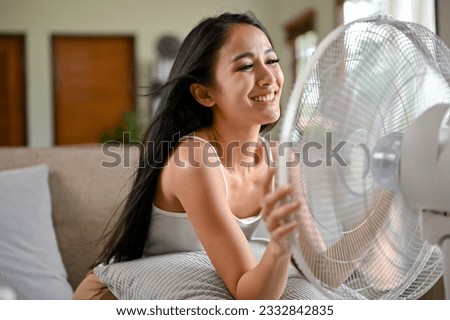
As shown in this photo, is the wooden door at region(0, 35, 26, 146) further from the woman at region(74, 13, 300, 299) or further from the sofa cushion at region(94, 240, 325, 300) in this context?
the sofa cushion at region(94, 240, 325, 300)

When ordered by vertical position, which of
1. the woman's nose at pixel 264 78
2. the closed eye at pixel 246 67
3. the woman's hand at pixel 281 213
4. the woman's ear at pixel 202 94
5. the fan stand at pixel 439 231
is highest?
the closed eye at pixel 246 67

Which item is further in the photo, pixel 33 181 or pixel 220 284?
pixel 33 181

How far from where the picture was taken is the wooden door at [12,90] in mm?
6336

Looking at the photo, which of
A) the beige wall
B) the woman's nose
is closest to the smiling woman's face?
the woman's nose

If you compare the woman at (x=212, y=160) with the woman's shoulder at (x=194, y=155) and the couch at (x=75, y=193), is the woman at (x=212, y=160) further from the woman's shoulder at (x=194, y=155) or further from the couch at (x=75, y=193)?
the couch at (x=75, y=193)

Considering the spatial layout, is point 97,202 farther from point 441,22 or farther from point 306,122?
point 441,22

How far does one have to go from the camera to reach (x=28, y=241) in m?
1.39

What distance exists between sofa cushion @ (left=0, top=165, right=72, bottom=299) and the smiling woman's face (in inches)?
20.5

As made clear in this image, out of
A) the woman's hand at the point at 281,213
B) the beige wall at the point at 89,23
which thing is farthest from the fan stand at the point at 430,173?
the beige wall at the point at 89,23

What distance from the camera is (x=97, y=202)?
5.03ft

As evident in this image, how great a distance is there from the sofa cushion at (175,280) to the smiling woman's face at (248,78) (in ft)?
0.78

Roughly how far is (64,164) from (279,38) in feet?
16.5

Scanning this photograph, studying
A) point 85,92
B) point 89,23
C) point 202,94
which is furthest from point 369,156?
point 89,23
